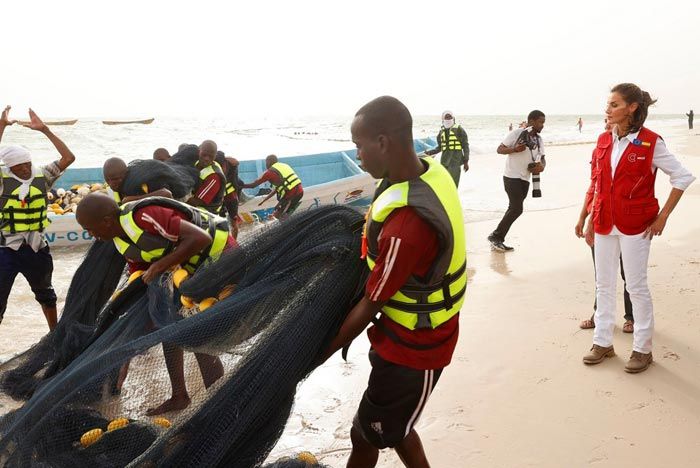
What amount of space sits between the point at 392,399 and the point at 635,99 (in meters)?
2.59

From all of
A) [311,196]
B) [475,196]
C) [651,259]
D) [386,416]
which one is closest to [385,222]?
[386,416]

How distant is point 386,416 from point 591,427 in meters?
1.68

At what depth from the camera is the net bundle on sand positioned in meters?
2.04

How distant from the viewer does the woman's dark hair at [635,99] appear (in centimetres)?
358

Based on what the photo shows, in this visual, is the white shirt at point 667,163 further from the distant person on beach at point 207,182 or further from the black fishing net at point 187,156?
the distant person on beach at point 207,182

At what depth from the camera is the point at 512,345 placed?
4.50 meters

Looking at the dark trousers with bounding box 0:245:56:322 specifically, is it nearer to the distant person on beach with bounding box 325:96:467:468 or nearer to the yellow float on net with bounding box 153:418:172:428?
the yellow float on net with bounding box 153:418:172:428

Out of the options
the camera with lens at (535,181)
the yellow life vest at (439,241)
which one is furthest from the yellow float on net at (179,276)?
the camera with lens at (535,181)

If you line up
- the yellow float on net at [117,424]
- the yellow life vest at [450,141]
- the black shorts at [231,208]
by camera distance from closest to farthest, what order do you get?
1. the yellow float on net at [117,424]
2. the black shorts at [231,208]
3. the yellow life vest at [450,141]

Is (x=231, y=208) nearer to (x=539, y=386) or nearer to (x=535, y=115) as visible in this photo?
(x=535, y=115)

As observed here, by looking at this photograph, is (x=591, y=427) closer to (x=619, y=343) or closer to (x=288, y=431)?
(x=619, y=343)

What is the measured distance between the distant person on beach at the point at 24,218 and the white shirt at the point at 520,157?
16.0 ft

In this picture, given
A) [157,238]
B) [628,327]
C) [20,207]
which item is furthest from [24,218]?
[628,327]

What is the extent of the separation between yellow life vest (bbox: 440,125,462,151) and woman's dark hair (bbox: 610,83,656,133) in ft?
21.5
